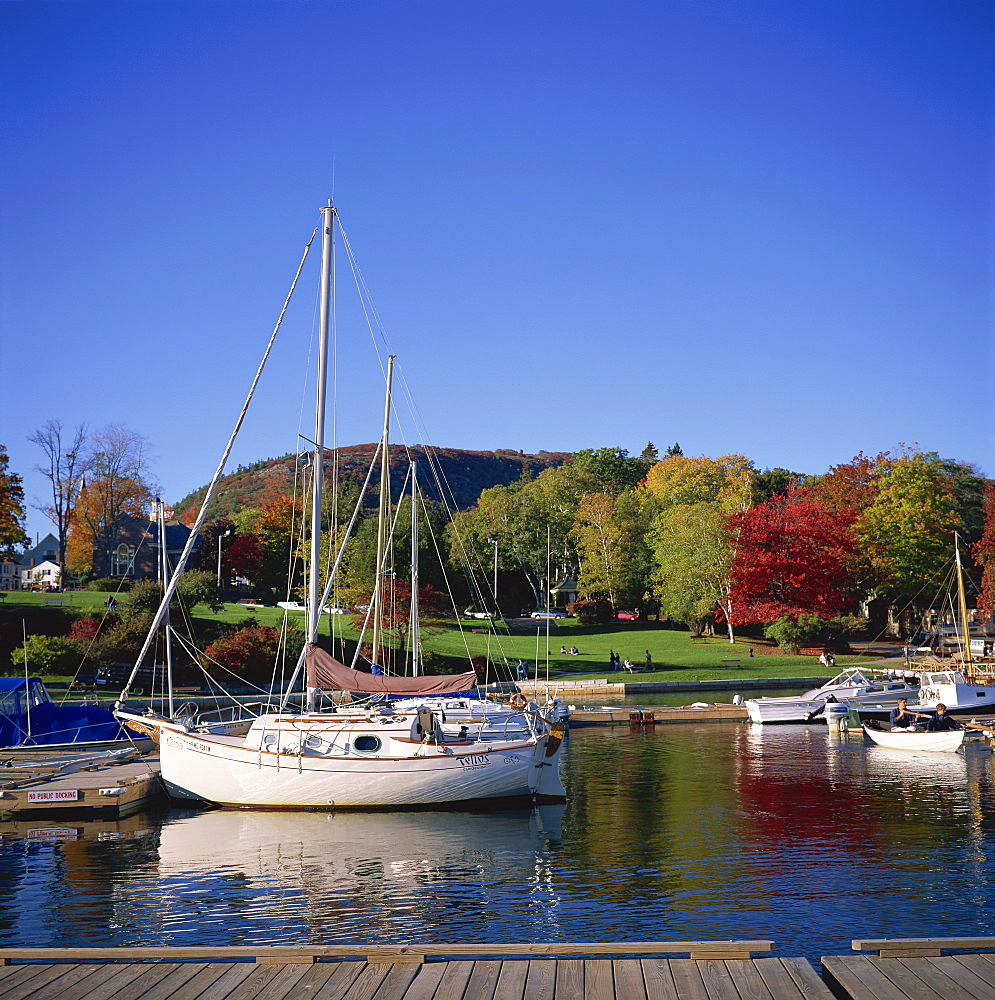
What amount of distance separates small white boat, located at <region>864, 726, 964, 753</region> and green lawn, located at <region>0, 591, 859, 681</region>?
25.8 metres

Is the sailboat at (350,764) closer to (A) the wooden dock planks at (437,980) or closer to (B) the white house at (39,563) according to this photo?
(A) the wooden dock planks at (437,980)

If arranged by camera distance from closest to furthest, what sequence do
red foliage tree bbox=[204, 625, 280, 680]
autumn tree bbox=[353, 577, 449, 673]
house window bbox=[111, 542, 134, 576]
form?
1. autumn tree bbox=[353, 577, 449, 673]
2. red foliage tree bbox=[204, 625, 280, 680]
3. house window bbox=[111, 542, 134, 576]

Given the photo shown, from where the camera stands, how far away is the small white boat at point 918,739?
34250mm

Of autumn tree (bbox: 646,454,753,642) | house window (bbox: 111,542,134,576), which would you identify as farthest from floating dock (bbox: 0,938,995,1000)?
house window (bbox: 111,542,134,576)

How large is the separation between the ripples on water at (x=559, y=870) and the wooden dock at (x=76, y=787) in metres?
0.51

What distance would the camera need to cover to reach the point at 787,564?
2940 inches

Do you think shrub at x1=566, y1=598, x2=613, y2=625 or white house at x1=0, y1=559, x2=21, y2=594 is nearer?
shrub at x1=566, y1=598, x2=613, y2=625

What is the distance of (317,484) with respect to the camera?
26.9 metres

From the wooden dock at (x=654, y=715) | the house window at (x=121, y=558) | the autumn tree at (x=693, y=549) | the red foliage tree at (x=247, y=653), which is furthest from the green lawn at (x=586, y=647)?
the house window at (x=121, y=558)

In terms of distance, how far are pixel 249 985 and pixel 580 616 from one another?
85.9m

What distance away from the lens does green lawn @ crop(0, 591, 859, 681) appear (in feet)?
213

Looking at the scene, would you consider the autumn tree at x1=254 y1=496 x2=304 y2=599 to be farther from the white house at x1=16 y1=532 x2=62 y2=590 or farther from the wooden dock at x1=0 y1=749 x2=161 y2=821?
the wooden dock at x1=0 y1=749 x2=161 y2=821

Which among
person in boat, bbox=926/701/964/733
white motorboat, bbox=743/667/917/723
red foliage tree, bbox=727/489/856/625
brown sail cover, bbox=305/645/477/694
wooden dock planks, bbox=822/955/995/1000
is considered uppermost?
red foliage tree, bbox=727/489/856/625

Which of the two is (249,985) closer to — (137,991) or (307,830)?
(137,991)
